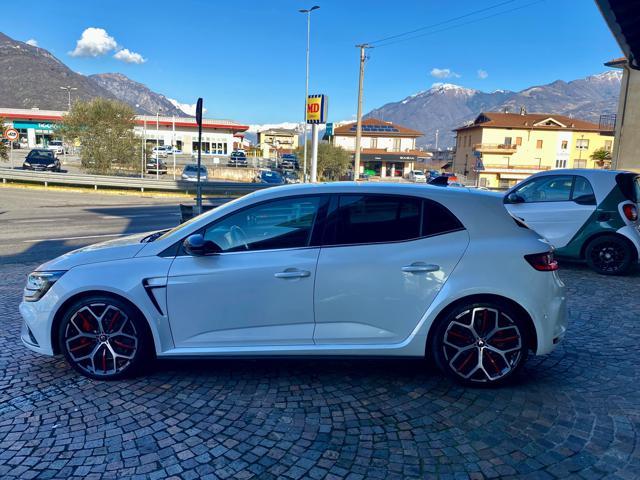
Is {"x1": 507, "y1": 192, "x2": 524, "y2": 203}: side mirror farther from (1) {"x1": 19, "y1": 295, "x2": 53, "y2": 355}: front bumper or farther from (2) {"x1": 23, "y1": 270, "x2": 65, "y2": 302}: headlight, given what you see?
(1) {"x1": 19, "y1": 295, "x2": 53, "y2": 355}: front bumper

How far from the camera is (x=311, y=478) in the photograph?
2.54 meters

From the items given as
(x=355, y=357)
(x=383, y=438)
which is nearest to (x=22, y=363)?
(x=355, y=357)

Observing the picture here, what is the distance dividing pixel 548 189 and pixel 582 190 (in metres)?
0.51

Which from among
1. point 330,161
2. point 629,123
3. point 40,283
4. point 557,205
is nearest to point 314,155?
point 629,123

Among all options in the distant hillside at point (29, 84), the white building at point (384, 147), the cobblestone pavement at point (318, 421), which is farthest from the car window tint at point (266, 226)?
the distant hillside at point (29, 84)

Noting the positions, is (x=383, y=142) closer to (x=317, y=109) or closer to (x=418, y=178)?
(x=418, y=178)

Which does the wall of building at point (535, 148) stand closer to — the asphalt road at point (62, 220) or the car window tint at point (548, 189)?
the asphalt road at point (62, 220)

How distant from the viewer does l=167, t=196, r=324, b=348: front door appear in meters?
3.43

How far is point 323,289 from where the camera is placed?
11.2 feet

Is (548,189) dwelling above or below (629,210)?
above

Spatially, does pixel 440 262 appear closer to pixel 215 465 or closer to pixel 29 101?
pixel 215 465

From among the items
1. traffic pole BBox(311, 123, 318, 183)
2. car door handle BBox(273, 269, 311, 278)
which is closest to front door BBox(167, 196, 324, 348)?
car door handle BBox(273, 269, 311, 278)

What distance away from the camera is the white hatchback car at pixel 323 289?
3441mm

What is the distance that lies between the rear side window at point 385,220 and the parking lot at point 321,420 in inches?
45.5
